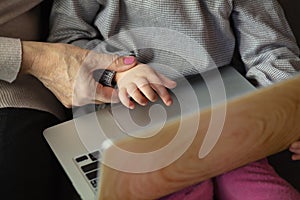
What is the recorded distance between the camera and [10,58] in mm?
1003

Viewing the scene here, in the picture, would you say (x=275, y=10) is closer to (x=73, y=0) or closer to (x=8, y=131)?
(x=73, y=0)

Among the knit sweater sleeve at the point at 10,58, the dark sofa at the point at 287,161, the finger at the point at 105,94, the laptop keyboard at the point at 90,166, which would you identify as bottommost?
the dark sofa at the point at 287,161

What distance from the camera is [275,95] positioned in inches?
31.1

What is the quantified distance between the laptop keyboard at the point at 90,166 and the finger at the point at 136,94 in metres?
0.11

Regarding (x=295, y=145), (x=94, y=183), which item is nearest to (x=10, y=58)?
(x=94, y=183)

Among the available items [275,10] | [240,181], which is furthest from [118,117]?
[275,10]

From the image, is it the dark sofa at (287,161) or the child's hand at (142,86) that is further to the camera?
the dark sofa at (287,161)

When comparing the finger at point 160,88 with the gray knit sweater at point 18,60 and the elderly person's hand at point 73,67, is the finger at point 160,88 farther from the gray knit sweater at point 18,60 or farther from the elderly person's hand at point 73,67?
the gray knit sweater at point 18,60

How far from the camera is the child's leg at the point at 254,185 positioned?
1019mm

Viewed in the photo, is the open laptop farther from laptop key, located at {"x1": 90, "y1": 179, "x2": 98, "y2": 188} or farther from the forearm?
the forearm

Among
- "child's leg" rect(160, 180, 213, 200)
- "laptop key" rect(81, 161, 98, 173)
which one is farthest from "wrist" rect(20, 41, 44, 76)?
"child's leg" rect(160, 180, 213, 200)

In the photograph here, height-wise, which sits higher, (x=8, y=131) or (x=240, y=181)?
(x=8, y=131)

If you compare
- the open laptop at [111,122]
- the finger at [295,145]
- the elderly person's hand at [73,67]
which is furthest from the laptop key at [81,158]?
the finger at [295,145]

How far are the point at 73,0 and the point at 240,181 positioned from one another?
0.46m
